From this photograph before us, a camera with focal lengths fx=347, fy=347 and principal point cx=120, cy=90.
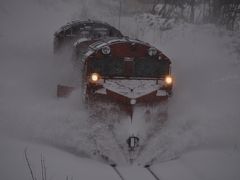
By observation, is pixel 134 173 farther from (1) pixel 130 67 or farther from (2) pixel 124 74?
(1) pixel 130 67

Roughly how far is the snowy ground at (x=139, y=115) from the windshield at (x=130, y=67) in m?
1.00

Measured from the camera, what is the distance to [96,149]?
27.2 feet

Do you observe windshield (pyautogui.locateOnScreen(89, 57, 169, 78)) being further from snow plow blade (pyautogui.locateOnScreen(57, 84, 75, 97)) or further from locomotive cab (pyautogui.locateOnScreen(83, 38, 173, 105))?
snow plow blade (pyautogui.locateOnScreen(57, 84, 75, 97))

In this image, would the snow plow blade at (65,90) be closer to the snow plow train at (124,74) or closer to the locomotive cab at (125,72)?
the snow plow train at (124,74)

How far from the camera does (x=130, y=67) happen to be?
9.23 m

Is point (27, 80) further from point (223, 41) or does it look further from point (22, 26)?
point (22, 26)

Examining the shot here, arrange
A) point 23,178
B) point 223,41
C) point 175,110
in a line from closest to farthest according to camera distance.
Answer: point 23,178 < point 175,110 < point 223,41

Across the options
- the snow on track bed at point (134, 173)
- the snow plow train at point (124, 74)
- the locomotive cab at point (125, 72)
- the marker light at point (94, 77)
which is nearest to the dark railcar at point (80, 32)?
the snow plow train at point (124, 74)

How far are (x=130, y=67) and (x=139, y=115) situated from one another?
147 centimetres

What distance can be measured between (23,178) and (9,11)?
21613mm

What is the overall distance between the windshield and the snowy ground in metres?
1.00

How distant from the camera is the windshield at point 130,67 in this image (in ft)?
29.6

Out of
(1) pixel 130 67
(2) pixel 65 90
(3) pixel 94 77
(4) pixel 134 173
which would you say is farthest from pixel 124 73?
(4) pixel 134 173

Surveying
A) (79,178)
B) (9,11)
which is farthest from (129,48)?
(9,11)
